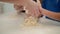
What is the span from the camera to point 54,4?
56 centimetres

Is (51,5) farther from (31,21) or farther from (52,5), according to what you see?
(31,21)

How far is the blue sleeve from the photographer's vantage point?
1.81 feet

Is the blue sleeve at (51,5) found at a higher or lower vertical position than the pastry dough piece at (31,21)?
higher

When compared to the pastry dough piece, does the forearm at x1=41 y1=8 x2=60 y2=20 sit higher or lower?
higher

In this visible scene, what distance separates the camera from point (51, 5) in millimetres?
566

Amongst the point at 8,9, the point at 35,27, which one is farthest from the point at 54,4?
the point at 8,9

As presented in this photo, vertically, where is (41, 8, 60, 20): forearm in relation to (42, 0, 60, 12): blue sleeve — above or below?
below

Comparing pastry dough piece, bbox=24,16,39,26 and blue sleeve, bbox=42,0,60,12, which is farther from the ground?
blue sleeve, bbox=42,0,60,12

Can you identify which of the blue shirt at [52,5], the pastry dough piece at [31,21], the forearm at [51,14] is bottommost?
the pastry dough piece at [31,21]

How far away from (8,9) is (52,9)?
297 mm

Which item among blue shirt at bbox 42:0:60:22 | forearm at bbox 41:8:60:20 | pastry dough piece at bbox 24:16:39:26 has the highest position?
blue shirt at bbox 42:0:60:22

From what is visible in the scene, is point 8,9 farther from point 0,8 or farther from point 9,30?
point 9,30

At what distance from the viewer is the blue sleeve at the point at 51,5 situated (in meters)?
0.55

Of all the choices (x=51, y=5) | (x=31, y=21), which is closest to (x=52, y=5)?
(x=51, y=5)
